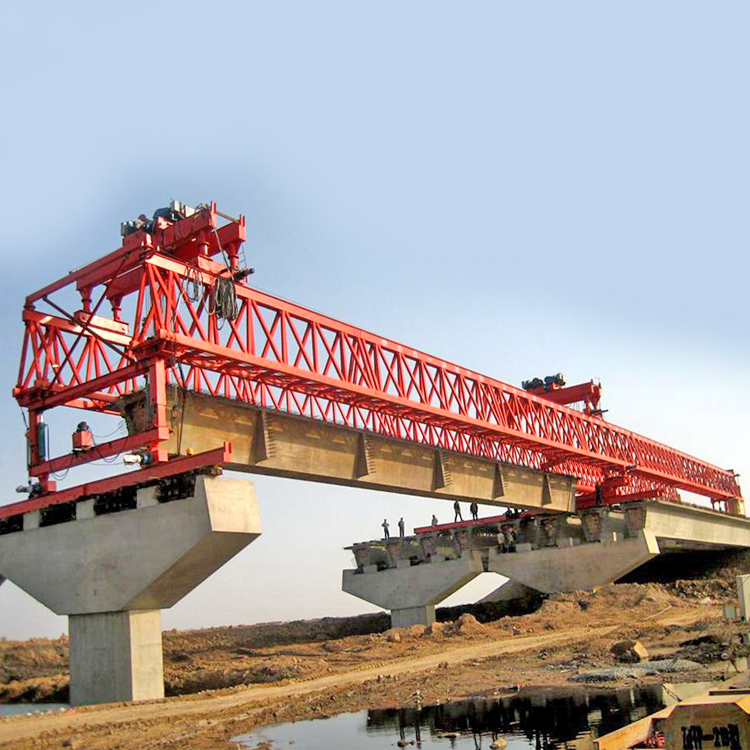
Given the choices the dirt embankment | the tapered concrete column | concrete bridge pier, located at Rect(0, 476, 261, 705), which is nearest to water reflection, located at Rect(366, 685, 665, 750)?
the dirt embankment

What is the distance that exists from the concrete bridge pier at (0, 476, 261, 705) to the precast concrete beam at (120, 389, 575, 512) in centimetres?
307

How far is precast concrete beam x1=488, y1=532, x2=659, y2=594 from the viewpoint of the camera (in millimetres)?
44938

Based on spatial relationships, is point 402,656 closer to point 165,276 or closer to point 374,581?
point 165,276

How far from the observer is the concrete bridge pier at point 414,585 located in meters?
47.3

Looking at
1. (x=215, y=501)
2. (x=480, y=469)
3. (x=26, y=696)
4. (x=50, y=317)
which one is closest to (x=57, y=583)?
(x=215, y=501)

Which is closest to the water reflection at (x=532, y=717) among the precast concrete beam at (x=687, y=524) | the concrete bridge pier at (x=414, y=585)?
the concrete bridge pier at (x=414, y=585)

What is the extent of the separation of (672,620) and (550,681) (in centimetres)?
1639

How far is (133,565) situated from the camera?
20.4m

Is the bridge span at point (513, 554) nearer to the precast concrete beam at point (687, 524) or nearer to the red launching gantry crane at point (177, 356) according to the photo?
the precast concrete beam at point (687, 524)

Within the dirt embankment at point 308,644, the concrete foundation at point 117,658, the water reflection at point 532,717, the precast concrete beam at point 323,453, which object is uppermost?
the precast concrete beam at point 323,453

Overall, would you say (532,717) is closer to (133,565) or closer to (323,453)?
(133,565)

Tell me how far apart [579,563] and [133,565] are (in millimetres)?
30415

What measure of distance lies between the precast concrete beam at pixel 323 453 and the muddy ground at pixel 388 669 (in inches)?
233

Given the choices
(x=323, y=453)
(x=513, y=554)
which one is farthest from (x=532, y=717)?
(x=513, y=554)
